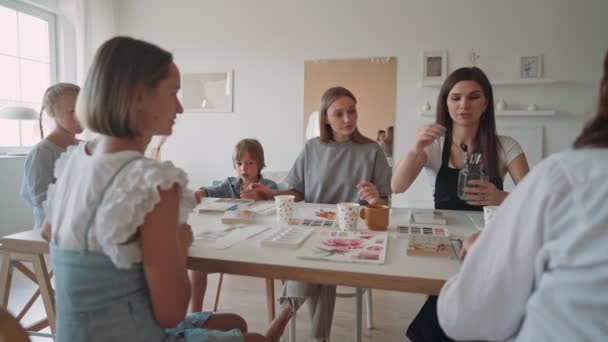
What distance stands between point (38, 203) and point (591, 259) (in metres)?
2.06

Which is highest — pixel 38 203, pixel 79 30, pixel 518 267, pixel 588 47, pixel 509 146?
pixel 79 30

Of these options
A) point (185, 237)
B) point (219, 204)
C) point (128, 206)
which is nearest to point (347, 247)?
point (185, 237)

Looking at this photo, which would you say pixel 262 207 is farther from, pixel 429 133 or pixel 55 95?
pixel 55 95

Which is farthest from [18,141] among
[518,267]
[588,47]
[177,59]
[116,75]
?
[588,47]

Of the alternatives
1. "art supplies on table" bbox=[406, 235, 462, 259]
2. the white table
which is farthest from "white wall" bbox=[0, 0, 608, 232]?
the white table

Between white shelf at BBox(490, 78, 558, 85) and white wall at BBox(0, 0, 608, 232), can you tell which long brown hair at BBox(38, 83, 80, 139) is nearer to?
white wall at BBox(0, 0, 608, 232)

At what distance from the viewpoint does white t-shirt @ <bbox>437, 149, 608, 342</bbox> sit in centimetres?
56

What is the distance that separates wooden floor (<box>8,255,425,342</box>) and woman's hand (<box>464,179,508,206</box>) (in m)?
1.00

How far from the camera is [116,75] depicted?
33.5 inches

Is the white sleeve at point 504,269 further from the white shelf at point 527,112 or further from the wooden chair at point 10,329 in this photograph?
the white shelf at point 527,112

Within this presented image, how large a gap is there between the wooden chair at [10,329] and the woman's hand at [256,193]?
3.87ft

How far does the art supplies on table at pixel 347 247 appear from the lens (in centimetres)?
98

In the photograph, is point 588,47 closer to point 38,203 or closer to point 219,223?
point 219,223

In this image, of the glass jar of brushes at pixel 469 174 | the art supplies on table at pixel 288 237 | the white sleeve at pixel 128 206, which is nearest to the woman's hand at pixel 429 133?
the glass jar of brushes at pixel 469 174
